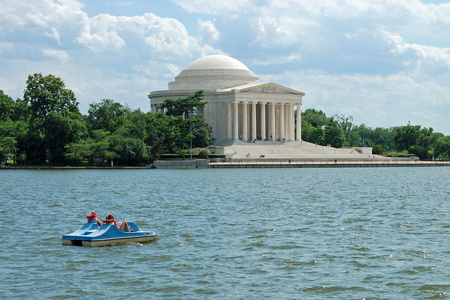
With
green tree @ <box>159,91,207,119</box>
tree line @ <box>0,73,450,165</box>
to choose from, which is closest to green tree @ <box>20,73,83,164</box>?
tree line @ <box>0,73,450,165</box>

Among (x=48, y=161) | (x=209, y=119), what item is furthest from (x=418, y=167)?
(x=48, y=161)

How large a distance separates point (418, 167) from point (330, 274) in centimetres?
12076

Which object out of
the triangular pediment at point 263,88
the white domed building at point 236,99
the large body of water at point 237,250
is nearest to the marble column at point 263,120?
the white domed building at point 236,99

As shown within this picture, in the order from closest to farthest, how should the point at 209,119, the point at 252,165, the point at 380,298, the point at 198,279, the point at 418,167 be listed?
the point at 380,298 < the point at 198,279 < the point at 252,165 < the point at 418,167 < the point at 209,119

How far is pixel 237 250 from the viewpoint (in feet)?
113

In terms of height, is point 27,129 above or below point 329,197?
above

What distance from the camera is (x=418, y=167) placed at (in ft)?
478

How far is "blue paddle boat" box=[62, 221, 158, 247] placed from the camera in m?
35.3

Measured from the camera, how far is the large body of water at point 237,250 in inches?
1065

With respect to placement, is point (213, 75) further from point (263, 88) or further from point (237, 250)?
point (237, 250)

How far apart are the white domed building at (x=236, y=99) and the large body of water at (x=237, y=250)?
95.4 m

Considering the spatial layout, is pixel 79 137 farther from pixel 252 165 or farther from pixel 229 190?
pixel 229 190

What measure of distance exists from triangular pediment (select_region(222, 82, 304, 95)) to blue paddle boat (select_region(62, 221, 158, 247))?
119 meters

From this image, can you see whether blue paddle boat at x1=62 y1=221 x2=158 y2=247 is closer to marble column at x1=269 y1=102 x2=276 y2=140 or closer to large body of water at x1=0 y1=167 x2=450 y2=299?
large body of water at x1=0 y1=167 x2=450 y2=299
